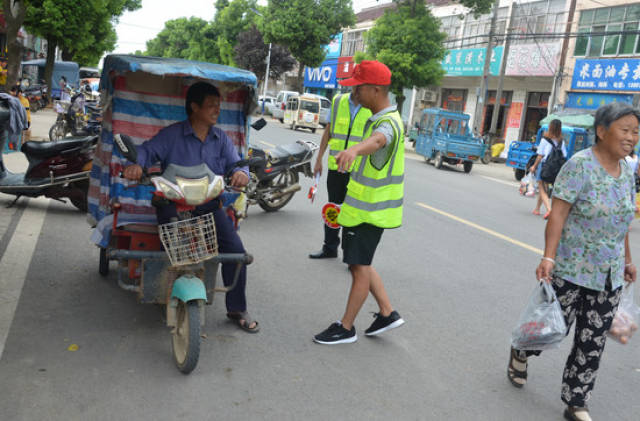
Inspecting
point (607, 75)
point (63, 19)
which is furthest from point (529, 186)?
point (63, 19)

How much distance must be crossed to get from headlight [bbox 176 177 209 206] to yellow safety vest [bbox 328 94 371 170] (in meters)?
2.45

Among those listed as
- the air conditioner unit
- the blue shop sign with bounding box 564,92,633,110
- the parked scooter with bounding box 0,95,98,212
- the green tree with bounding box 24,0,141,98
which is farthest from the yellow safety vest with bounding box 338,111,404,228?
the air conditioner unit

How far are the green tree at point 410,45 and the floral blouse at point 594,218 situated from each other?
23814 millimetres

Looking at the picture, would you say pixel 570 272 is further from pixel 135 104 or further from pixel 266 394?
pixel 135 104

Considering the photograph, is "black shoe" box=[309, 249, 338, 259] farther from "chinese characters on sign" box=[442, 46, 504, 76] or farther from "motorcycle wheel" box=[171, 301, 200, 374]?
"chinese characters on sign" box=[442, 46, 504, 76]

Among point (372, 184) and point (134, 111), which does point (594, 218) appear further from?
point (134, 111)

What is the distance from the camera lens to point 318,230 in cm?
785

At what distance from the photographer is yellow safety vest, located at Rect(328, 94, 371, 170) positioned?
586 centimetres

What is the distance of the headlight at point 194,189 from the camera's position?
137 inches

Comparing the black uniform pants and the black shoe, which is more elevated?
the black uniform pants

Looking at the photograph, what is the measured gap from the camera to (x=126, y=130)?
475 centimetres

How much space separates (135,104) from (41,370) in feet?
A: 7.14

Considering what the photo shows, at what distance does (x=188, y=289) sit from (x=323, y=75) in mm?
46500

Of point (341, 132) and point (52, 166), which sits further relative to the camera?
point (52, 166)
